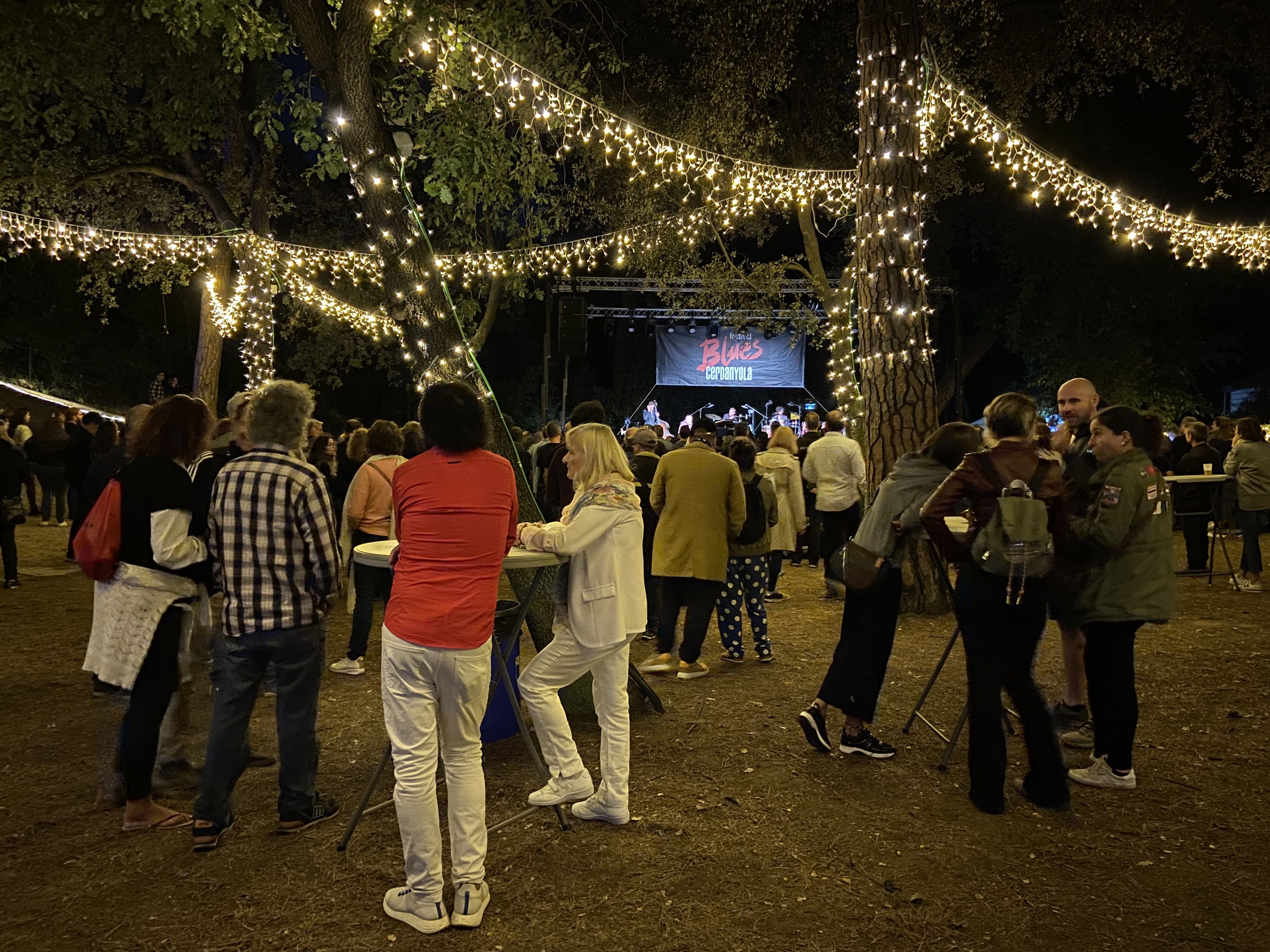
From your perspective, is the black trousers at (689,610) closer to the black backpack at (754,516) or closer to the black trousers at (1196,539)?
the black backpack at (754,516)

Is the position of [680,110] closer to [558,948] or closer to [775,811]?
[775,811]

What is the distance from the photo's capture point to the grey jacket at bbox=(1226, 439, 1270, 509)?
8.52 meters

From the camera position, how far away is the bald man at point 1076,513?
4551 millimetres

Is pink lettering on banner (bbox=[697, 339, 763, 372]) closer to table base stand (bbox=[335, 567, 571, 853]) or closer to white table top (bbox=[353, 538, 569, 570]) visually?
table base stand (bbox=[335, 567, 571, 853])

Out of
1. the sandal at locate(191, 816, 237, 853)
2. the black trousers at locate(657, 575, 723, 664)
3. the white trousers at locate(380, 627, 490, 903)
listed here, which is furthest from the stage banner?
the white trousers at locate(380, 627, 490, 903)

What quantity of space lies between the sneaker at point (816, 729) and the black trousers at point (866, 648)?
0.29 ft

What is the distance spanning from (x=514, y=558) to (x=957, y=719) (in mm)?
2788

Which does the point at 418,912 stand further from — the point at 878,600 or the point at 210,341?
the point at 210,341

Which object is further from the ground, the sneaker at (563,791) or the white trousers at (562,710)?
the white trousers at (562,710)

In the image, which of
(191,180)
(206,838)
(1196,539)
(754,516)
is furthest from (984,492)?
(191,180)

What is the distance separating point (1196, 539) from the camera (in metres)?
9.74

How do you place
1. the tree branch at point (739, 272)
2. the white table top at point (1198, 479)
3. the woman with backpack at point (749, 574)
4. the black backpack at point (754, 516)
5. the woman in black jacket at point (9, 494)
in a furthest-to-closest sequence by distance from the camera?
the tree branch at point (739, 272) < the white table top at point (1198, 479) < the woman in black jacket at point (9, 494) < the woman with backpack at point (749, 574) < the black backpack at point (754, 516)

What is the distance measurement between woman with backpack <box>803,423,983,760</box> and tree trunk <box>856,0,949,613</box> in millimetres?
3471

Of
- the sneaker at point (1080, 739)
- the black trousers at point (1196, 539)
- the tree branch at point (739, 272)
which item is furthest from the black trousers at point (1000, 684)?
the tree branch at point (739, 272)
